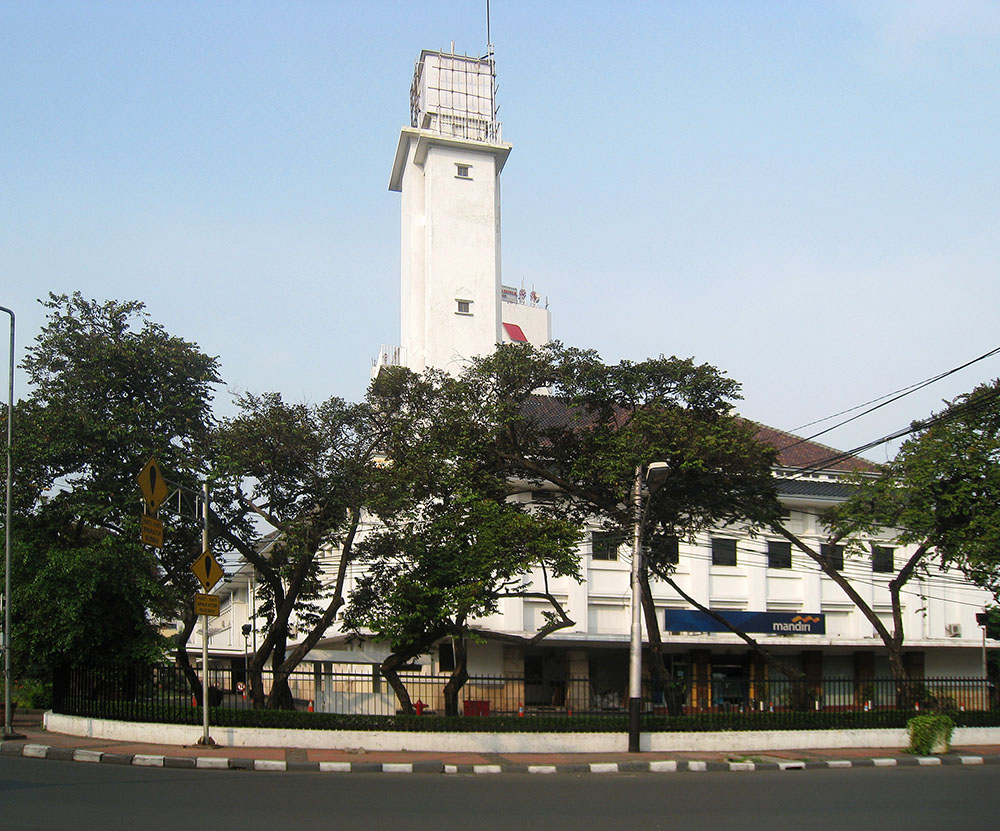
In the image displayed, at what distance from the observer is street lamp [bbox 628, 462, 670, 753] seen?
19.1 metres

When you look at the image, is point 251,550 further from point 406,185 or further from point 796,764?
point 406,185

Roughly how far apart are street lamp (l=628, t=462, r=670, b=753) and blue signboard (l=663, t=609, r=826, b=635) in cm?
1627

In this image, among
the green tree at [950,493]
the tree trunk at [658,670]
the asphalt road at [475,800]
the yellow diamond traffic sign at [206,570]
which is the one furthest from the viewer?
the green tree at [950,493]

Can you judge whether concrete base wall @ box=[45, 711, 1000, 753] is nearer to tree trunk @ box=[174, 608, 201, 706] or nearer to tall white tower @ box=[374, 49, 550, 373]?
Answer: tree trunk @ box=[174, 608, 201, 706]

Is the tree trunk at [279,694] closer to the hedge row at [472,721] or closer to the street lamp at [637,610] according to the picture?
the hedge row at [472,721]

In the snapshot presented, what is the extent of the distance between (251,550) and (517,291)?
43.4 m

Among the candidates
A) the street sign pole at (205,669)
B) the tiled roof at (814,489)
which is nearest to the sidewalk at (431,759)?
the street sign pole at (205,669)

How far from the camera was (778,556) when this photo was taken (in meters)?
38.2

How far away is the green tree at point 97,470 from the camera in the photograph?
1997 centimetres

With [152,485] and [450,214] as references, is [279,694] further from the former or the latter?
[450,214]

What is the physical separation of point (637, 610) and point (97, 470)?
465 inches

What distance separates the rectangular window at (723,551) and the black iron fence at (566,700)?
1422cm

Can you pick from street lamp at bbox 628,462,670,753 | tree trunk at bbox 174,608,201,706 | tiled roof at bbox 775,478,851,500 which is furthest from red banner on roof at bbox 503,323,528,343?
street lamp at bbox 628,462,670,753

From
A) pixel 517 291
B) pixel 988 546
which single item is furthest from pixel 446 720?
pixel 517 291
